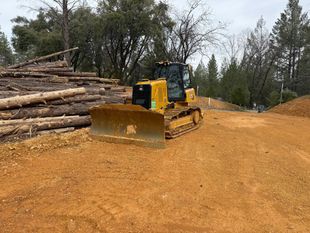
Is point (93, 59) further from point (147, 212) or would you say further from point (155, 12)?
point (147, 212)

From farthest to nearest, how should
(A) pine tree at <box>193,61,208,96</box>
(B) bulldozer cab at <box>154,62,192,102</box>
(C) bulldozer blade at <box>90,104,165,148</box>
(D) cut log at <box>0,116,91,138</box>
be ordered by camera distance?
(A) pine tree at <box>193,61,208,96</box> → (B) bulldozer cab at <box>154,62,192,102</box> → (D) cut log at <box>0,116,91,138</box> → (C) bulldozer blade at <box>90,104,165,148</box>

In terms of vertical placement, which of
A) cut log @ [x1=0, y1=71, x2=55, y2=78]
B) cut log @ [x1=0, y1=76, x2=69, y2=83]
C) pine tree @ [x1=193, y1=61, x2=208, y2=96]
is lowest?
cut log @ [x1=0, y1=76, x2=69, y2=83]

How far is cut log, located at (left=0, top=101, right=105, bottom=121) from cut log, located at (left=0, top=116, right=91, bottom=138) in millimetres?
199

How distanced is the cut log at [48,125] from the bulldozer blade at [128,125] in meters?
1.01

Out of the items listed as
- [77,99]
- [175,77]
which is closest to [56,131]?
[77,99]

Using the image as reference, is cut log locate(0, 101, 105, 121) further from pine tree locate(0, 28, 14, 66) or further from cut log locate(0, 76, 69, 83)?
pine tree locate(0, 28, 14, 66)

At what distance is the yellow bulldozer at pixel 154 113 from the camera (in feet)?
25.0

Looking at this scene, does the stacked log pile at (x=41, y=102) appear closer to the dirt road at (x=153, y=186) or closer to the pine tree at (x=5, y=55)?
the dirt road at (x=153, y=186)

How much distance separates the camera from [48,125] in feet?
27.6

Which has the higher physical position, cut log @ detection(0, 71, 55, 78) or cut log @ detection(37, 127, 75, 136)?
cut log @ detection(0, 71, 55, 78)

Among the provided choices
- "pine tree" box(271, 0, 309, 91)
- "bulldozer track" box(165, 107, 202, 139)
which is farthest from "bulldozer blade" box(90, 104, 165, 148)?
"pine tree" box(271, 0, 309, 91)

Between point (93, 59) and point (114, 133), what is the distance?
94.1 feet

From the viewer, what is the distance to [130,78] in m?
37.5

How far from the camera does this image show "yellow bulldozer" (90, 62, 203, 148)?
7.61m
